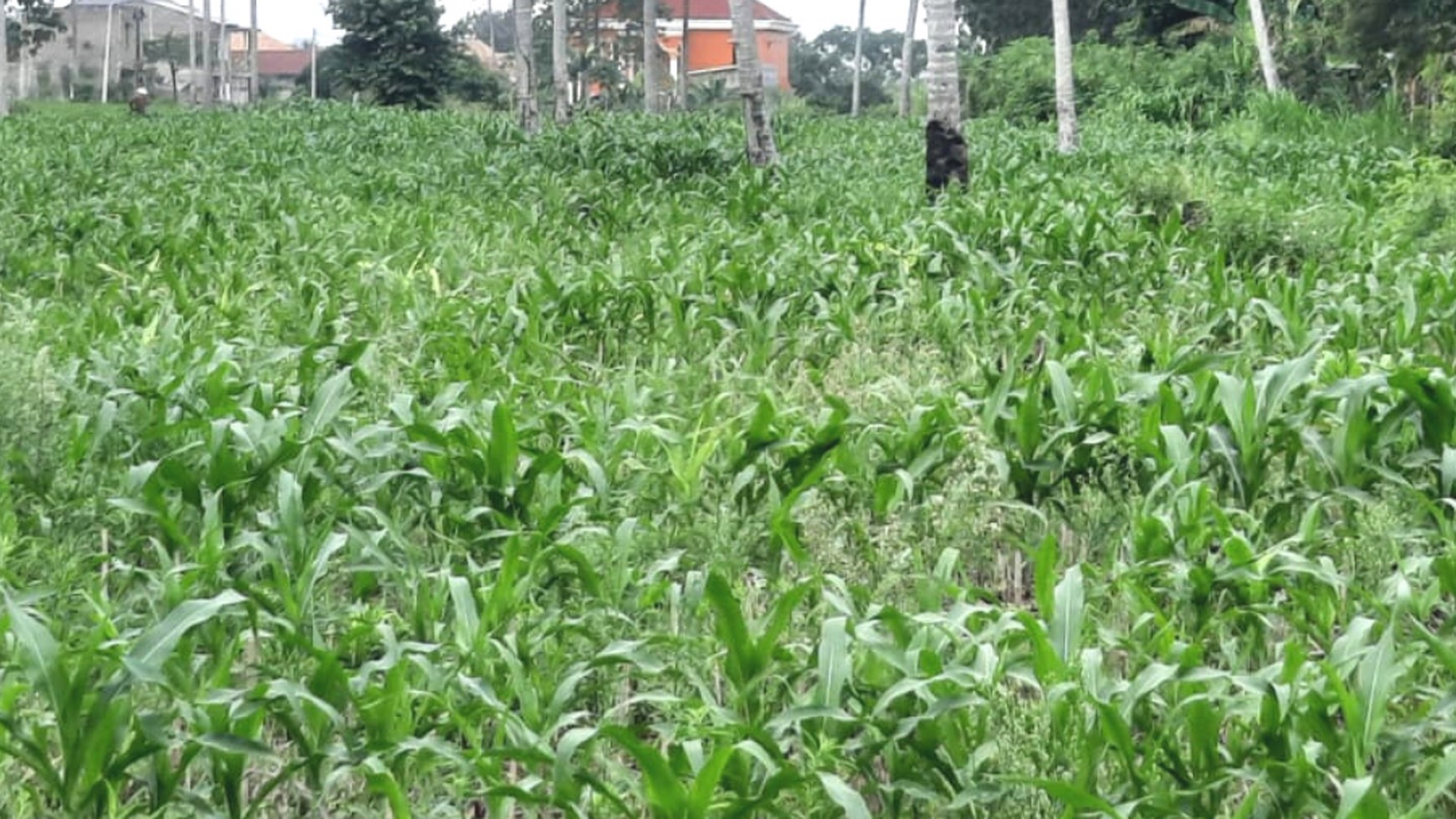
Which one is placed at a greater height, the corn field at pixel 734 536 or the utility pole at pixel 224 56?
the utility pole at pixel 224 56

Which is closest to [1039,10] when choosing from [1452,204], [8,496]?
[1452,204]

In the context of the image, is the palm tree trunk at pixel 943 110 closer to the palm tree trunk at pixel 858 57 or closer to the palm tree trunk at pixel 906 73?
the palm tree trunk at pixel 906 73

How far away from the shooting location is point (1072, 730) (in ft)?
10.0

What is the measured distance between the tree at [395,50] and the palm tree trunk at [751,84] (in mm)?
27255

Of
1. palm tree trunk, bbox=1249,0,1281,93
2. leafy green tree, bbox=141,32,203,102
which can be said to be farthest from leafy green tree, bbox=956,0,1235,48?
leafy green tree, bbox=141,32,203,102

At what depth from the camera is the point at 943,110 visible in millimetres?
13445

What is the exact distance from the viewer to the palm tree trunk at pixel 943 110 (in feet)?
43.8

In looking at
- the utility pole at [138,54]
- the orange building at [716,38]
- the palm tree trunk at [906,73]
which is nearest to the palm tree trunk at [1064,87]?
the palm tree trunk at [906,73]

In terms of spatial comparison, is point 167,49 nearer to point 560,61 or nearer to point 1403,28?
point 560,61

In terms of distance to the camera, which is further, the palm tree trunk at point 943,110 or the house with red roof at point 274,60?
the house with red roof at point 274,60

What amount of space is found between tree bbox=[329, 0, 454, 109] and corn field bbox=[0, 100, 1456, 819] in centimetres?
3413

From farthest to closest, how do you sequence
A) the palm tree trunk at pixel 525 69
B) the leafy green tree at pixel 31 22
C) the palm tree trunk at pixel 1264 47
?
the leafy green tree at pixel 31 22
the palm tree trunk at pixel 1264 47
the palm tree trunk at pixel 525 69

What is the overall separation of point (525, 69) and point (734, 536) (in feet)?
67.2

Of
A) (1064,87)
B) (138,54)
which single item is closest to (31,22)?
(138,54)
